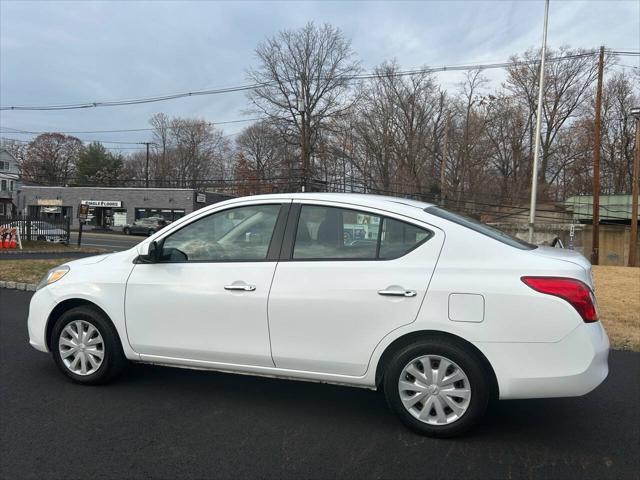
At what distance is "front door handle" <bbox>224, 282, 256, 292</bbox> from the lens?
147 inches

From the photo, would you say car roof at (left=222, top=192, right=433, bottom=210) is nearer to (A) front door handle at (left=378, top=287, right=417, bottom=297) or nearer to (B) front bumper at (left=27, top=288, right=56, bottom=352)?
(A) front door handle at (left=378, top=287, right=417, bottom=297)

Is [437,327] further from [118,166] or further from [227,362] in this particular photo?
[118,166]

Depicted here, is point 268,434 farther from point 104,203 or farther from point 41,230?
point 104,203

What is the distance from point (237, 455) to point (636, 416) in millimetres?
3194

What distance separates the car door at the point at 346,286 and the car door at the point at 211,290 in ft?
0.49

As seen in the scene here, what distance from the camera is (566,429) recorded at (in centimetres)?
375

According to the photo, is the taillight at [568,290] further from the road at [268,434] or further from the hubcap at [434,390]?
the road at [268,434]

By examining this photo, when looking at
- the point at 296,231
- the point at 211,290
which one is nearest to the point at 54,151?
the point at 211,290

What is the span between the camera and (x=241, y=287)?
3750 mm

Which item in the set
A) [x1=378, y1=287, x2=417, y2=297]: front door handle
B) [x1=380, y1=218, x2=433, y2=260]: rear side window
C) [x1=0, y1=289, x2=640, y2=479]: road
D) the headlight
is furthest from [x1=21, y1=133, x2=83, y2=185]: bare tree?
[x1=378, y1=287, x2=417, y2=297]: front door handle

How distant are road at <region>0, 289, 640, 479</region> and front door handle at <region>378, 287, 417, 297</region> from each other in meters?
1.00

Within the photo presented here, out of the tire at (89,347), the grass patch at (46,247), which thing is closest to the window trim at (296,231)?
the tire at (89,347)

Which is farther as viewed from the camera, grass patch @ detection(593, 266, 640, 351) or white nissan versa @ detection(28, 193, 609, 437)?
grass patch @ detection(593, 266, 640, 351)

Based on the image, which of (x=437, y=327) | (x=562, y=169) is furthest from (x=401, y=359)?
(x=562, y=169)
